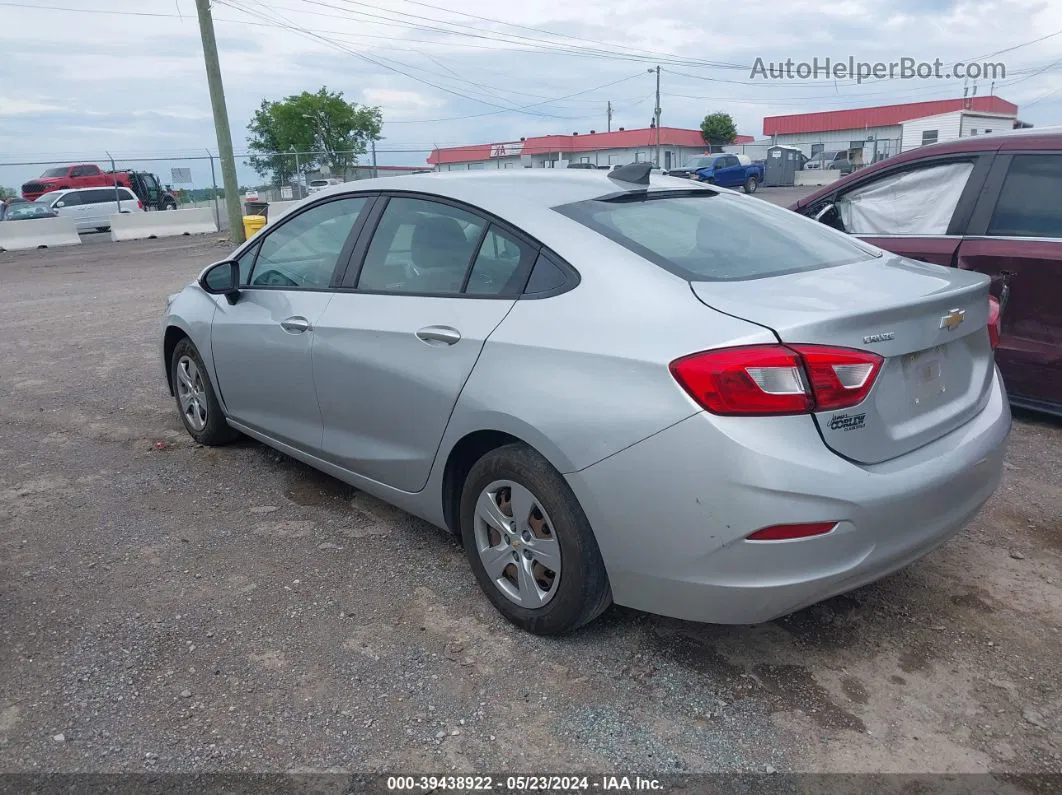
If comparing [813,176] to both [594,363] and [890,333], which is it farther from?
[594,363]

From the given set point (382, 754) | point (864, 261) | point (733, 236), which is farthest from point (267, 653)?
point (864, 261)

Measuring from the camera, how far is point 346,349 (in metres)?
3.64

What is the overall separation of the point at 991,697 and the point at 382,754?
184 centimetres

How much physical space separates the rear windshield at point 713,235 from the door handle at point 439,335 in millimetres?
592

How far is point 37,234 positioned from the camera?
23.7m

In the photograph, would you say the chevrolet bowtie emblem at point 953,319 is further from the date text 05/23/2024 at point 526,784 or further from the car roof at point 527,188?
the date text 05/23/2024 at point 526,784

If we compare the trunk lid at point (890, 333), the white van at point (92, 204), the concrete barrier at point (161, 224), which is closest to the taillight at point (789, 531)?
the trunk lid at point (890, 333)

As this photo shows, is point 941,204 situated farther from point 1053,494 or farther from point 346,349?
point 346,349

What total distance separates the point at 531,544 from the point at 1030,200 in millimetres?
3829

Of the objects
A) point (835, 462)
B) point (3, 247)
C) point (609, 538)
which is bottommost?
point (3, 247)

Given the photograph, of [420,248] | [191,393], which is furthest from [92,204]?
[420,248]

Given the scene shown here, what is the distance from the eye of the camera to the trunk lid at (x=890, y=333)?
2488 millimetres

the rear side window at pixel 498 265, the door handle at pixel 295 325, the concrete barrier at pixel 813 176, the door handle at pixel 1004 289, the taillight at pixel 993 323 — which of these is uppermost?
the rear side window at pixel 498 265

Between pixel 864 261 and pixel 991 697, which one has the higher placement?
pixel 864 261
